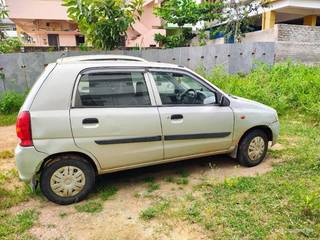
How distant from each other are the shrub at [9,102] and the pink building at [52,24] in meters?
11.5

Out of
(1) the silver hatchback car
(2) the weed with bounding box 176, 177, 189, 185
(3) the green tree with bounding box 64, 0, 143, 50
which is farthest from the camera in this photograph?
(3) the green tree with bounding box 64, 0, 143, 50

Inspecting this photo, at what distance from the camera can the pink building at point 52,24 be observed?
2034 cm

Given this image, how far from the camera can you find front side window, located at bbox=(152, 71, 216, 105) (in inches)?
146

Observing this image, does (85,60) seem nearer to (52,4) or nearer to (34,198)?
(34,198)

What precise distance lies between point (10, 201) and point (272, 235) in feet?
9.54

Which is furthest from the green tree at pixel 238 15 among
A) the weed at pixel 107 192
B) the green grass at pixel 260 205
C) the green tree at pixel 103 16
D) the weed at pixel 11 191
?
the weed at pixel 11 191

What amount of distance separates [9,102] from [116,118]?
18.7 feet

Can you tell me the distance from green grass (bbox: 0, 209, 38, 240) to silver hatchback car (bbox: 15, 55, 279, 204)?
0.91 feet

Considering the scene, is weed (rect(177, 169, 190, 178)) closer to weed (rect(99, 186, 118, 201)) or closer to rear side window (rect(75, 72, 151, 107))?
weed (rect(99, 186, 118, 201))

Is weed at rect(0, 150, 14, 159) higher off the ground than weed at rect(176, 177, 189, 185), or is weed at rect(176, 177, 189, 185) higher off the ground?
weed at rect(0, 150, 14, 159)

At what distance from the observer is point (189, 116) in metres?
3.72

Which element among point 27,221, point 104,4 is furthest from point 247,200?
point 104,4

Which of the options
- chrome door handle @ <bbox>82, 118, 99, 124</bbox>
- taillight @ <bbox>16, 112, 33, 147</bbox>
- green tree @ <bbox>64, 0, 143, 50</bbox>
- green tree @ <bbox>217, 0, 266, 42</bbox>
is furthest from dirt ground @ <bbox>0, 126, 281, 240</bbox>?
green tree @ <bbox>217, 0, 266, 42</bbox>

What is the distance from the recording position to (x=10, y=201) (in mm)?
3434
